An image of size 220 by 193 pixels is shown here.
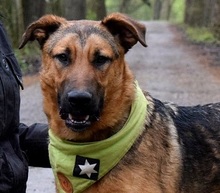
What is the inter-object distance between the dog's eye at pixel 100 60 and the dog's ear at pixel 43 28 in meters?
0.55

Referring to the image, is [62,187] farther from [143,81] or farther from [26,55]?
[26,55]

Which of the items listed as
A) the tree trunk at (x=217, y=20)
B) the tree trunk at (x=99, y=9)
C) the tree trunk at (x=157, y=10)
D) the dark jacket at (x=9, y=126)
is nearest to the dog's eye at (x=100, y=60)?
the dark jacket at (x=9, y=126)

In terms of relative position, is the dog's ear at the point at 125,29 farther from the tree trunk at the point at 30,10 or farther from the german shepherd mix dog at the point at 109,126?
the tree trunk at the point at 30,10

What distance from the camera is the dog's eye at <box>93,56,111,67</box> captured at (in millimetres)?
4078

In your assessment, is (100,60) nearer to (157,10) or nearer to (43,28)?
(43,28)

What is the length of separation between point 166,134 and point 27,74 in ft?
33.4

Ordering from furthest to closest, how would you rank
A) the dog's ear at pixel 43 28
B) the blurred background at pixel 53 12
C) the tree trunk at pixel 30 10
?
1. the tree trunk at pixel 30 10
2. the blurred background at pixel 53 12
3. the dog's ear at pixel 43 28

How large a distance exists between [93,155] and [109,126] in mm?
258

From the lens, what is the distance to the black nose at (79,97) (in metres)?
3.79

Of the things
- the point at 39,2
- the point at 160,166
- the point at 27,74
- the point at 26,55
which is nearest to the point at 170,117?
the point at 160,166

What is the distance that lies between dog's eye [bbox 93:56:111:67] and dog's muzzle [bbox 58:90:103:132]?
0.28 meters

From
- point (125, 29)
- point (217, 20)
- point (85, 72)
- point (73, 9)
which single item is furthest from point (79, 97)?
point (217, 20)

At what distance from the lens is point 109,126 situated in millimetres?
4254

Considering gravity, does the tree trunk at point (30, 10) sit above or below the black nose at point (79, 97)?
below
